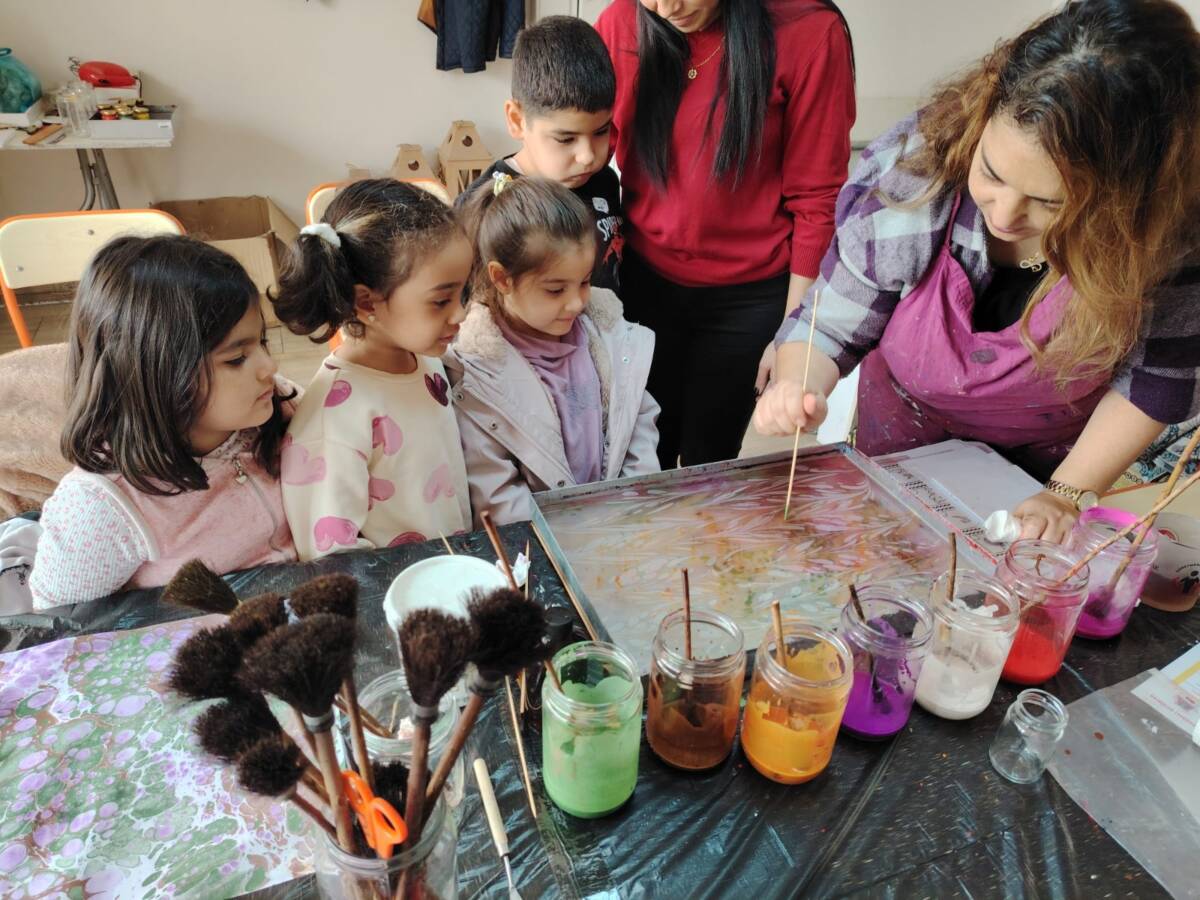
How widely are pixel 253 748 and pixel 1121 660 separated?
3.18 ft

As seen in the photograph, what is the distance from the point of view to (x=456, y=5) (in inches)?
138

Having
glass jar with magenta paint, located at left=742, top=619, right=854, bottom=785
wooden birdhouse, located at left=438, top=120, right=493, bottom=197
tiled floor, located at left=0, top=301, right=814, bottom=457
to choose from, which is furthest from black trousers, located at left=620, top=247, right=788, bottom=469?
wooden birdhouse, located at left=438, top=120, right=493, bottom=197

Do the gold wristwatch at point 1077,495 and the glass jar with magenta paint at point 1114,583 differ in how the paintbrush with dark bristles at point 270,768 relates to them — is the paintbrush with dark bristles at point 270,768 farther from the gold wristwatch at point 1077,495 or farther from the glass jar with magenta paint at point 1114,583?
the gold wristwatch at point 1077,495

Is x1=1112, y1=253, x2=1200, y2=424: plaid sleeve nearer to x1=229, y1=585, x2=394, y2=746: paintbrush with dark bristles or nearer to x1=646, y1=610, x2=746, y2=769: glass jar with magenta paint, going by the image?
x1=646, y1=610, x2=746, y2=769: glass jar with magenta paint

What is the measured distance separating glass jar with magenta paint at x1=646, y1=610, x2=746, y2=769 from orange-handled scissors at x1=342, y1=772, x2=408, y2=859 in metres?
0.31

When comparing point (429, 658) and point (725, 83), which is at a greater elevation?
point (725, 83)

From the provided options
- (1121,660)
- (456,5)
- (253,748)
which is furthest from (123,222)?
(456,5)

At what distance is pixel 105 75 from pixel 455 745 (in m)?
3.72

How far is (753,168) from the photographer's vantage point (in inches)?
63.4

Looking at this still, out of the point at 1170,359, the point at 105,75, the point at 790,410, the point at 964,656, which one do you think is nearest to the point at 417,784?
the point at 964,656

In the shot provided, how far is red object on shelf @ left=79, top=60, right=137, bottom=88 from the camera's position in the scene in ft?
10.1

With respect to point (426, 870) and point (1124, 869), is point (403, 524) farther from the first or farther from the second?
point (1124, 869)

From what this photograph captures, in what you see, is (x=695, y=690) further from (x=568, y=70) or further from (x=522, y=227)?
(x=568, y=70)

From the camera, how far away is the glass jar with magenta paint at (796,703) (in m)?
0.70
